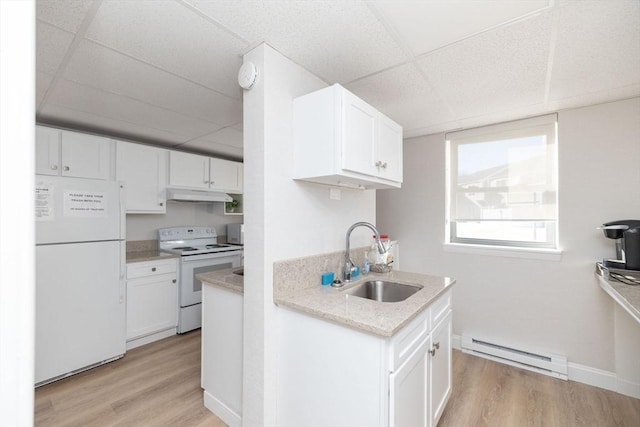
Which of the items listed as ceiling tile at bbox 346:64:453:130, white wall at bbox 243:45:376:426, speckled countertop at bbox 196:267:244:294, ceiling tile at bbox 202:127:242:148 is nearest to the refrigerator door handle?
speckled countertop at bbox 196:267:244:294

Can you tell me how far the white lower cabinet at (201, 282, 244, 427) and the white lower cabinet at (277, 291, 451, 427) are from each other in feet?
1.15

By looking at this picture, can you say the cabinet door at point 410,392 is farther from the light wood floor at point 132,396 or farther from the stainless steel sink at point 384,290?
the light wood floor at point 132,396

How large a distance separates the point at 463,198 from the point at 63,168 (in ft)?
12.2

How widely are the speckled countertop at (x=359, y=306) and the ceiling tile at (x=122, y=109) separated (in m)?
1.93

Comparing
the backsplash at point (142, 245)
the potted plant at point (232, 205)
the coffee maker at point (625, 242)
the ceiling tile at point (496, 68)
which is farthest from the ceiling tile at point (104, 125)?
the coffee maker at point (625, 242)

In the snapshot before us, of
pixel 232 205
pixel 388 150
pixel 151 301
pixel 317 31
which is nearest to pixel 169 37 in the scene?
pixel 317 31

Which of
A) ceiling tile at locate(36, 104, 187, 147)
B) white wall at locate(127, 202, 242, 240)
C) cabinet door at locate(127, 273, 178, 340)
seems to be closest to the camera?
ceiling tile at locate(36, 104, 187, 147)

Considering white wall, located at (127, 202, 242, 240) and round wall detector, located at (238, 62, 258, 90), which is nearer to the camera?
round wall detector, located at (238, 62, 258, 90)

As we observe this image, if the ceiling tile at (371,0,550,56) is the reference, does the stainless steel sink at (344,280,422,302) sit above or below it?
below

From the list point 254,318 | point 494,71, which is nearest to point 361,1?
point 494,71

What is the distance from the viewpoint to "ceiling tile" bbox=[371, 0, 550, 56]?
1.18 meters

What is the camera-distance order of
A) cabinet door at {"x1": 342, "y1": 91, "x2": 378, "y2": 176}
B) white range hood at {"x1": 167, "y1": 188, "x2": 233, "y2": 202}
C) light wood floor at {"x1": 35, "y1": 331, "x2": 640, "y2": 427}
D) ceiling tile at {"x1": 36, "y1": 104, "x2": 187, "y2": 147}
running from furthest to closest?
white range hood at {"x1": 167, "y1": 188, "x2": 233, "y2": 202}, ceiling tile at {"x1": 36, "y1": 104, "x2": 187, "y2": 147}, light wood floor at {"x1": 35, "y1": 331, "x2": 640, "y2": 427}, cabinet door at {"x1": 342, "y1": 91, "x2": 378, "y2": 176}

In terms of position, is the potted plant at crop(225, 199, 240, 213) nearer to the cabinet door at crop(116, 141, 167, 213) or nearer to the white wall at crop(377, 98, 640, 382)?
the cabinet door at crop(116, 141, 167, 213)
